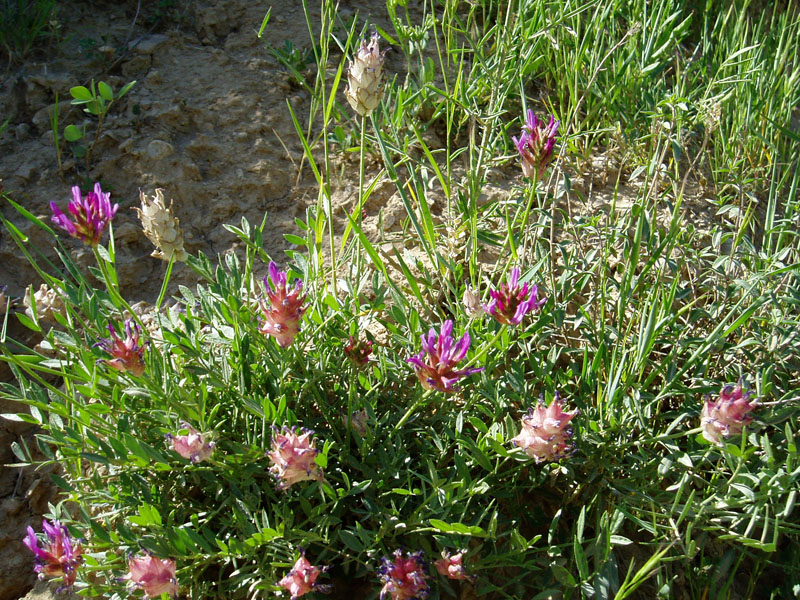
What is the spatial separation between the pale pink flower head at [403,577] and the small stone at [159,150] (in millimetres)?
1676

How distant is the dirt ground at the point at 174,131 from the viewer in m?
2.36

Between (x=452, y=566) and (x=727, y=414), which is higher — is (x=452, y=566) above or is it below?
below

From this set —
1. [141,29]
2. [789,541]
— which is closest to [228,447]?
[789,541]

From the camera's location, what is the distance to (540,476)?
1.67 meters

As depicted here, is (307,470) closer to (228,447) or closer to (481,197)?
(228,447)

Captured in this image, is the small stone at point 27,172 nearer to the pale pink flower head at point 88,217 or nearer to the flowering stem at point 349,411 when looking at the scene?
the pale pink flower head at point 88,217

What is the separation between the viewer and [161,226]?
1.52 metres

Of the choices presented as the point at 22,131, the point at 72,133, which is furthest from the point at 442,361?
the point at 22,131

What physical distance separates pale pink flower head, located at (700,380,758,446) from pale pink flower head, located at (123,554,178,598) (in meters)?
1.10

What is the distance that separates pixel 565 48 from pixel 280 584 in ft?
6.65

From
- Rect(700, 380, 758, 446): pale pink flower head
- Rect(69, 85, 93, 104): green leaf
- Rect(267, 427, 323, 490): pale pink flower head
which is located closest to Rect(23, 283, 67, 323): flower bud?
Rect(69, 85, 93, 104): green leaf

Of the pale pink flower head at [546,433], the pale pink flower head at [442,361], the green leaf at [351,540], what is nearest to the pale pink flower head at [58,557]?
the green leaf at [351,540]

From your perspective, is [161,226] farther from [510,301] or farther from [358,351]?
[510,301]

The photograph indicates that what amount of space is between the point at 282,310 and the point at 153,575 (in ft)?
1.85
